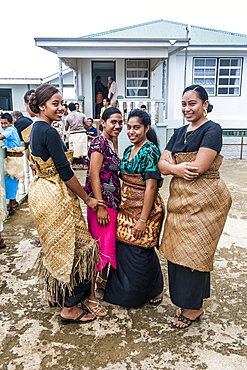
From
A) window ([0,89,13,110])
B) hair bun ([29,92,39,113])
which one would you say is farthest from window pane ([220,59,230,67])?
hair bun ([29,92,39,113])

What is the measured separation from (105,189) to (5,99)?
19.4 m

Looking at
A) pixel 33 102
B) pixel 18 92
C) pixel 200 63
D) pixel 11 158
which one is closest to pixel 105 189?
pixel 33 102

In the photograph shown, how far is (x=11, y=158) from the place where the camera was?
17.1 ft

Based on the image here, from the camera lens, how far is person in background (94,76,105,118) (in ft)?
40.0

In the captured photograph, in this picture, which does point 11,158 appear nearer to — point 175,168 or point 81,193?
point 81,193

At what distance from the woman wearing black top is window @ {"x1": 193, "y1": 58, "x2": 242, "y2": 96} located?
12.2 m

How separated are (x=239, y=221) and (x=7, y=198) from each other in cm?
365

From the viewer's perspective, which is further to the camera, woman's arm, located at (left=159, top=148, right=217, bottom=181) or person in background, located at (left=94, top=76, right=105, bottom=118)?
person in background, located at (left=94, top=76, right=105, bottom=118)

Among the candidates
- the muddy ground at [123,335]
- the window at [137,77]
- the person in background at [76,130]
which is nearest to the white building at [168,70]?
the window at [137,77]

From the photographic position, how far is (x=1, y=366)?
2.09 metres

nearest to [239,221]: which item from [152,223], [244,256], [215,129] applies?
[244,256]

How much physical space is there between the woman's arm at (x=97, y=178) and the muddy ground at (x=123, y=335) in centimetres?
81

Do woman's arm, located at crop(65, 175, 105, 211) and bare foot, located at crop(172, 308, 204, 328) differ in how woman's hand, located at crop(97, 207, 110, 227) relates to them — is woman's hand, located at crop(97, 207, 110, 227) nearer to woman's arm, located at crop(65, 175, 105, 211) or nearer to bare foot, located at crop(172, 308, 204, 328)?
woman's arm, located at crop(65, 175, 105, 211)

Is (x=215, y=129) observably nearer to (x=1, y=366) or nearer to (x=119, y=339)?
(x=119, y=339)
